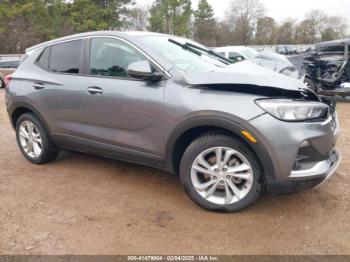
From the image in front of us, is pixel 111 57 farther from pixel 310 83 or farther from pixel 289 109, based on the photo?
pixel 310 83

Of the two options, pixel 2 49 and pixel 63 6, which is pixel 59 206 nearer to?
pixel 63 6

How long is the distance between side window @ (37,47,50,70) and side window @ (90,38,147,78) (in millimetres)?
809

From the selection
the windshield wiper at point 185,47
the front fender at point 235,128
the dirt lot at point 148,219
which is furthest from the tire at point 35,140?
the front fender at point 235,128

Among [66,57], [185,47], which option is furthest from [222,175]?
[66,57]

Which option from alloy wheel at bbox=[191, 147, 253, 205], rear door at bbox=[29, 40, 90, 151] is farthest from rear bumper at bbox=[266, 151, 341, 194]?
rear door at bbox=[29, 40, 90, 151]

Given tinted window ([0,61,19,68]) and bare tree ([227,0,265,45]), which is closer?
tinted window ([0,61,19,68])

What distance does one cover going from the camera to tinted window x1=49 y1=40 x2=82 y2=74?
161 inches

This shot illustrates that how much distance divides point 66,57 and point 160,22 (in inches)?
2026

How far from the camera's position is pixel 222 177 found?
3.18 meters

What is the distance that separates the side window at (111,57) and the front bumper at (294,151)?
4.84 feet

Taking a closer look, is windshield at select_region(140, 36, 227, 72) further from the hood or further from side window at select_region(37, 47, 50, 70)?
side window at select_region(37, 47, 50, 70)

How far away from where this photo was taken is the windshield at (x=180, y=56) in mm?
3502

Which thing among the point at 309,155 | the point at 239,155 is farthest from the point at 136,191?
the point at 309,155

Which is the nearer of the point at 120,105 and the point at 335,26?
the point at 120,105
